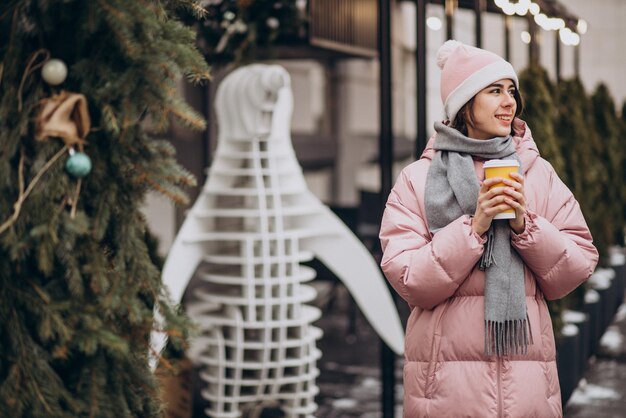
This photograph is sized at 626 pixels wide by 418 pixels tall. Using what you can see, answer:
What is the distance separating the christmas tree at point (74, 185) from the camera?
7.00ft

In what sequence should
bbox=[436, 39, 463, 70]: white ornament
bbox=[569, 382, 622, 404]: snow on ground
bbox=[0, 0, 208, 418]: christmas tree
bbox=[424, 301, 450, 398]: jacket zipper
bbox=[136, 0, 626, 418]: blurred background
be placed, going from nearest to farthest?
bbox=[0, 0, 208, 418]: christmas tree < bbox=[424, 301, 450, 398]: jacket zipper < bbox=[436, 39, 463, 70]: white ornament < bbox=[136, 0, 626, 418]: blurred background < bbox=[569, 382, 622, 404]: snow on ground

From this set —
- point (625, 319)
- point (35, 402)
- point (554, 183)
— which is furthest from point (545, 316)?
point (625, 319)

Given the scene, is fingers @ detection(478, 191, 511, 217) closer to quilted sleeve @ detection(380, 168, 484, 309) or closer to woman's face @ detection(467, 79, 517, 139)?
quilted sleeve @ detection(380, 168, 484, 309)

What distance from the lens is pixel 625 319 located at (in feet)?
30.8

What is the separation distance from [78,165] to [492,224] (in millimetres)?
1092

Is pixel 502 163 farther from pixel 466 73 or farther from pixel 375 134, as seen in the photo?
pixel 375 134

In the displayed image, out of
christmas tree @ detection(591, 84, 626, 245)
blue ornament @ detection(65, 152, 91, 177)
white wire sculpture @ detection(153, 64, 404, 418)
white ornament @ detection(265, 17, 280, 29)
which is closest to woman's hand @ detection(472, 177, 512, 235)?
blue ornament @ detection(65, 152, 91, 177)

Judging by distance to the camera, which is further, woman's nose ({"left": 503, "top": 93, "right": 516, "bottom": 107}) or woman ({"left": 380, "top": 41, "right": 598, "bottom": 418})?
woman's nose ({"left": 503, "top": 93, "right": 516, "bottom": 107})

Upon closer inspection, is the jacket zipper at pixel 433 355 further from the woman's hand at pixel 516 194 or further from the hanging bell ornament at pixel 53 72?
the hanging bell ornament at pixel 53 72

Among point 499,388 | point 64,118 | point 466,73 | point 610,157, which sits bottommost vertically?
point 499,388

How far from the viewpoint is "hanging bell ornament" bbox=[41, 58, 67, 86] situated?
2.15m

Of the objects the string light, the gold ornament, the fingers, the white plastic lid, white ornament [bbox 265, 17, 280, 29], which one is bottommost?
the fingers

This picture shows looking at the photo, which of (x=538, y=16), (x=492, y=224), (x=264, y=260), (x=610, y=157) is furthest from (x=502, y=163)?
(x=610, y=157)

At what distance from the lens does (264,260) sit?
169 inches
